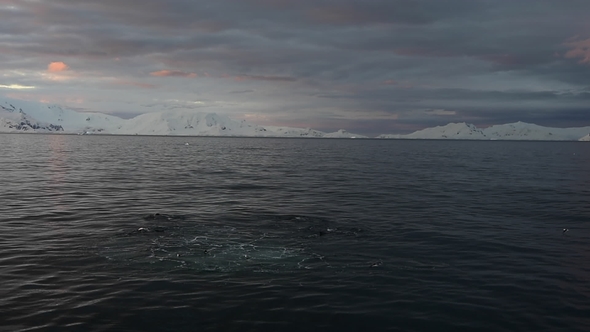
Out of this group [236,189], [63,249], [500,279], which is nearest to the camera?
[500,279]

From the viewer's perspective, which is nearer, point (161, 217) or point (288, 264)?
point (288, 264)

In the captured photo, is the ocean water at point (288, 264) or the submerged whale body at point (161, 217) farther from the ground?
the submerged whale body at point (161, 217)

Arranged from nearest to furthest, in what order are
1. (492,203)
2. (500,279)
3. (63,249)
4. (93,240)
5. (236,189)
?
(500,279), (63,249), (93,240), (492,203), (236,189)

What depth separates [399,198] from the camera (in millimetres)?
43969

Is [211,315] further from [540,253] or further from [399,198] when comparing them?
[399,198]

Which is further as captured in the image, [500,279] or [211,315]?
[500,279]

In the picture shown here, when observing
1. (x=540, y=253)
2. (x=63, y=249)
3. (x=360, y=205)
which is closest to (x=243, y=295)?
(x=63, y=249)

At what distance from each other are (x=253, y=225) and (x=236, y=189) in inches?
765

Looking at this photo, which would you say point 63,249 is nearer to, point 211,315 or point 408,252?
point 211,315

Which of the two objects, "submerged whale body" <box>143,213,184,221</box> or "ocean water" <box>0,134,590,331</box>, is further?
"submerged whale body" <box>143,213,184,221</box>

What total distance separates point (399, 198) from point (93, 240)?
29.1 metres

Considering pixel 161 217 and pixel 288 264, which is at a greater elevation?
pixel 161 217

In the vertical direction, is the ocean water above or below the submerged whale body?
below

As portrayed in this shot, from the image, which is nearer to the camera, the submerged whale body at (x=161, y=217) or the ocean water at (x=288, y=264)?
the ocean water at (x=288, y=264)
